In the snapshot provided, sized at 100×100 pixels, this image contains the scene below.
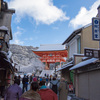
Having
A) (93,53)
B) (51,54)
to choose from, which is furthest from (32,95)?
(51,54)

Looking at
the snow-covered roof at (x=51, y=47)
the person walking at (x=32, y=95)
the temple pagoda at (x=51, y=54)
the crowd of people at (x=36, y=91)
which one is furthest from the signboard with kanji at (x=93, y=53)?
the snow-covered roof at (x=51, y=47)

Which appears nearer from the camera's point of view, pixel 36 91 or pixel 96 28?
pixel 36 91

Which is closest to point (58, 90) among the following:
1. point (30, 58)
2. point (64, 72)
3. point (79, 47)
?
point (79, 47)

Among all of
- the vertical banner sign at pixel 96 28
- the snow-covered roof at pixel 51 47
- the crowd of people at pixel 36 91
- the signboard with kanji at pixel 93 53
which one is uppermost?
the snow-covered roof at pixel 51 47

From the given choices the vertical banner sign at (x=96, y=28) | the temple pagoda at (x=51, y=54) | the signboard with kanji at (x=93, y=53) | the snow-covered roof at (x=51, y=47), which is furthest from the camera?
the snow-covered roof at (x=51, y=47)

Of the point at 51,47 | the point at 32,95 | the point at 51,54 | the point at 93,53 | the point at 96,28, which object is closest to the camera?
the point at 32,95

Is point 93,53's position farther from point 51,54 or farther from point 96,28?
point 51,54

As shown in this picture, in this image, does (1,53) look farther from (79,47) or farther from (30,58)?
(30,58)

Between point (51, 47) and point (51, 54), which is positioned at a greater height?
point (51, 47)

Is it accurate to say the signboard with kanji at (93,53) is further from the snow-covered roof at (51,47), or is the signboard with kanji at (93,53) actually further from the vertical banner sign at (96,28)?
the snow-covered roof at (51,47)

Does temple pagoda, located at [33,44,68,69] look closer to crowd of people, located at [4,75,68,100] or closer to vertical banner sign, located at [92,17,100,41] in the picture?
vertical banner sign, located at [92,17,100,41]

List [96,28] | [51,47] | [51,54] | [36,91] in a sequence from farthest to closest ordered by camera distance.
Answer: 1. [51,47]
2. [51,54]
3. [96,28]
4. [36,91]

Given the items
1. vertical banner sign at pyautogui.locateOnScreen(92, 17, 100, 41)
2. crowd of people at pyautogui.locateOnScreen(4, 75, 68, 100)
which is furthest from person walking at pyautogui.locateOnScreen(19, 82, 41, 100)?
vertical banner sign at pyautogui.locateOnScreen(92, 17, 100, 41)

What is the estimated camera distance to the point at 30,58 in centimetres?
8294
